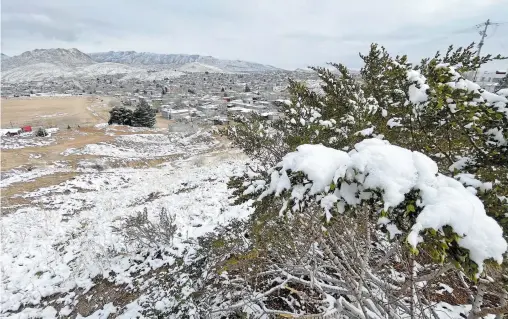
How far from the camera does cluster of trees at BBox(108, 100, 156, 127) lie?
132 ft

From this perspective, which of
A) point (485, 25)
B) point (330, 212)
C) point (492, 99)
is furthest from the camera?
point (485, 25)

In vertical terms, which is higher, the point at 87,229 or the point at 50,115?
the point at 50,115

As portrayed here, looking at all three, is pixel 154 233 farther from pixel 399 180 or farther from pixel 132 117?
pixel 132 117

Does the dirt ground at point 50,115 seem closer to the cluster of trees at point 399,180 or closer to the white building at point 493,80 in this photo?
the cluster of trees at point 399,180

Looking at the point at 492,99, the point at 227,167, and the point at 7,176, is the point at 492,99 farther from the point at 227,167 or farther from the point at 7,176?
the point at 7,176

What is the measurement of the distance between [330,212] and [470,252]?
81 centimetres

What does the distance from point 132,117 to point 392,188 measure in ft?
142

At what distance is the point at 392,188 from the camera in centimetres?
191

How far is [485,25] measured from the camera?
16.8 m

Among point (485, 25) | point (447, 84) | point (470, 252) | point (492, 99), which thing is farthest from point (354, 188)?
point (485, 25)

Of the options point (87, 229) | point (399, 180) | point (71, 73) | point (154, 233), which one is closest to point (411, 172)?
point (399, 180)

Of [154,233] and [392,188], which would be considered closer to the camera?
[392,188]

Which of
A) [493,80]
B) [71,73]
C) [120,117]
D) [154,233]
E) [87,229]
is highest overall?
[71,73]

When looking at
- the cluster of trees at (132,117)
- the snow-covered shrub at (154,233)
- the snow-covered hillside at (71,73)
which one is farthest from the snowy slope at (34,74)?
the snow-covered shrub at (154,233)
